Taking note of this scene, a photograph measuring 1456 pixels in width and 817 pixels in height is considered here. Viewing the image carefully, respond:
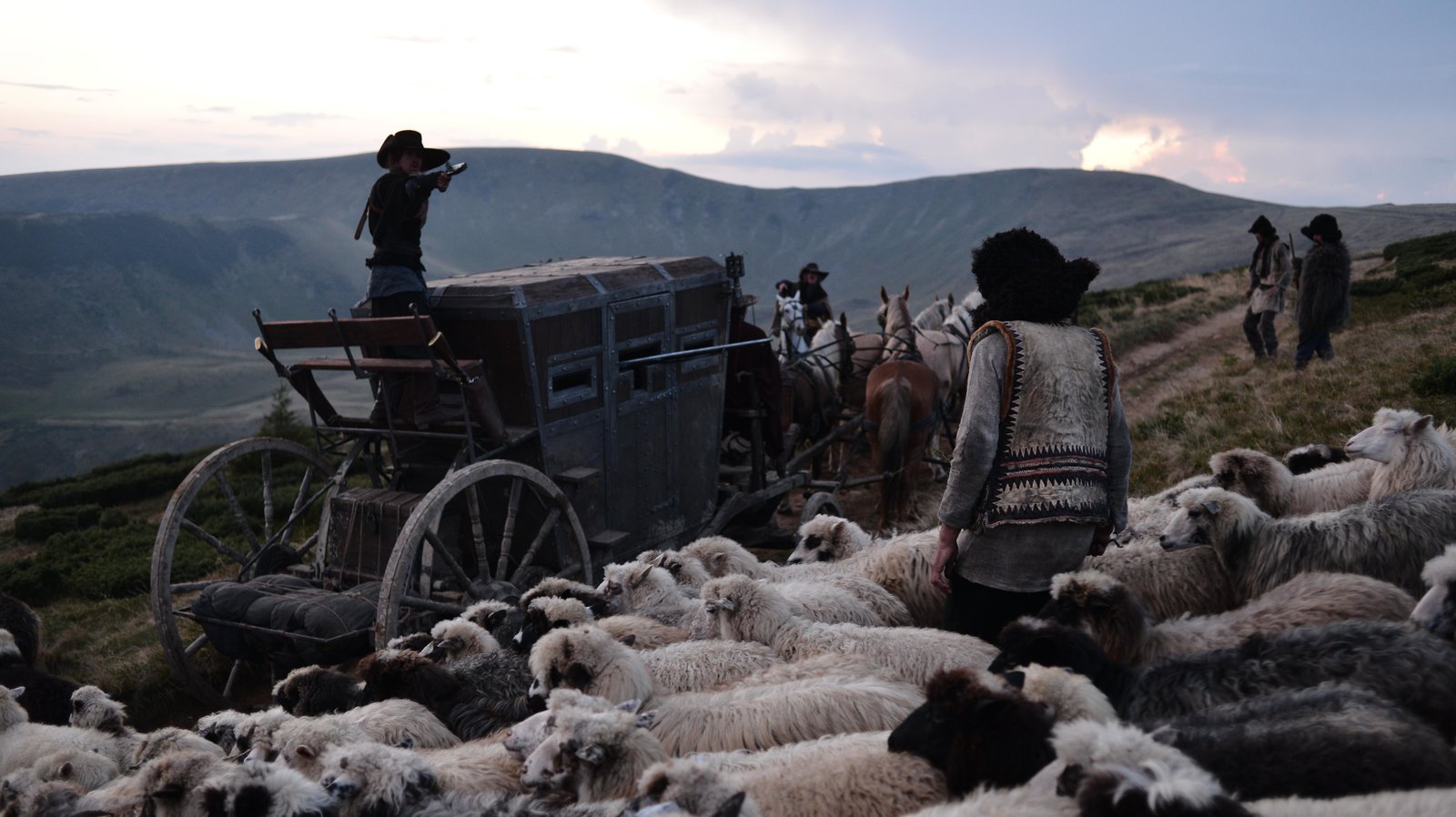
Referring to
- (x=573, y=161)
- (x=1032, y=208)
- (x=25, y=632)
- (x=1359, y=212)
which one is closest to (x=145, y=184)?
(x=573, y=161)

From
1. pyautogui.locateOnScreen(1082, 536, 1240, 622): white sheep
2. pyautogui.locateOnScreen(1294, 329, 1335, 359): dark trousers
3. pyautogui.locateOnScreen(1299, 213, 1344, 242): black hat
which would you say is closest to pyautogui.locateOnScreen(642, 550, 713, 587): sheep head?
pyautogui.locateOnScreen(1082, 536, 1240, 622): white sheep

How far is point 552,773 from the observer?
12.0ft

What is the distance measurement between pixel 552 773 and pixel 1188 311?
28331 mm

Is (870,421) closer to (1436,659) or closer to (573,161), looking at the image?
(1436,659)

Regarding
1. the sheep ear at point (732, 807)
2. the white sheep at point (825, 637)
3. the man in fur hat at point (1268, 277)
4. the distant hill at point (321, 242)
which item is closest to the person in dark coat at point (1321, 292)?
the man in fur hat at point (1268, 277)

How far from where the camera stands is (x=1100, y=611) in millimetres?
4359

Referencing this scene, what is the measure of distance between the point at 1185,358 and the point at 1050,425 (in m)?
18.7

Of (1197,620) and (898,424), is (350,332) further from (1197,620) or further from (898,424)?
(898,424)

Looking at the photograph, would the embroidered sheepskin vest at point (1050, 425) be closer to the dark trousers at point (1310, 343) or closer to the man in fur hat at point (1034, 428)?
the man in fur hat at point (1034, 428)

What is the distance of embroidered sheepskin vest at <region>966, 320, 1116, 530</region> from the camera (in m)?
4.09

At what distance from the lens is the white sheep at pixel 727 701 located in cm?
424

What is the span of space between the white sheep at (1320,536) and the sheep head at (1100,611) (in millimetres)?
1505

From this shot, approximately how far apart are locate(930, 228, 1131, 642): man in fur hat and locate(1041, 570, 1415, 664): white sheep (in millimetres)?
151

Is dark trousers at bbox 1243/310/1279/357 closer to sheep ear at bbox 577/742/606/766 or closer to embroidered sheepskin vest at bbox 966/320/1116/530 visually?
embroidered sheepskin vest at bbox 966/320/1116/530
